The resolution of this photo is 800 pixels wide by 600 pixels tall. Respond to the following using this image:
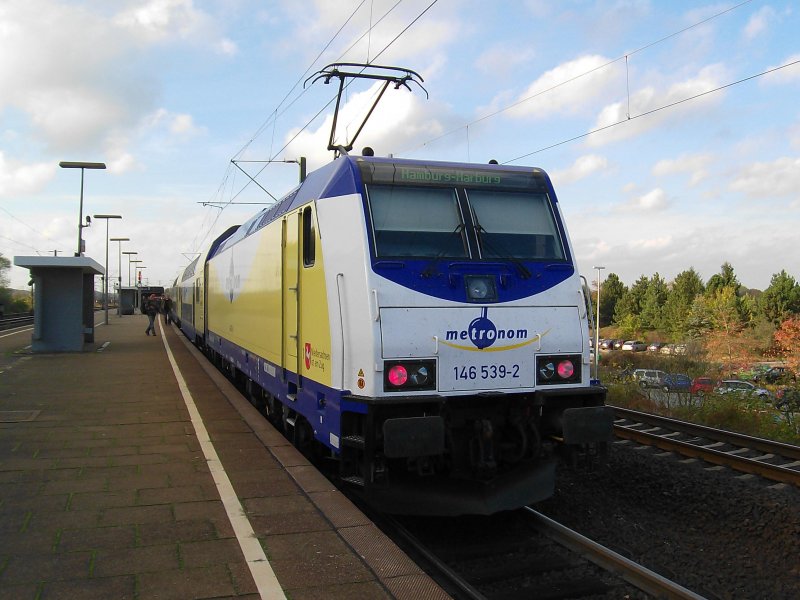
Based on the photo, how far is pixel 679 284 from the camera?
2756 inches

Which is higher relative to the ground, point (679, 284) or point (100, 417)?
point (679, 284)

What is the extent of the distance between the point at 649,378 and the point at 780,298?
1692 inches

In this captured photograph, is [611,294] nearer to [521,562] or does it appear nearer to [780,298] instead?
[780,298]

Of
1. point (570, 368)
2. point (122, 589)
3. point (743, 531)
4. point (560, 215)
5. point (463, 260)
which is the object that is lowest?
point (743, 531)

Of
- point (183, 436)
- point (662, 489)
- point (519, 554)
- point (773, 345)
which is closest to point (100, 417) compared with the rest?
point (183, 436)

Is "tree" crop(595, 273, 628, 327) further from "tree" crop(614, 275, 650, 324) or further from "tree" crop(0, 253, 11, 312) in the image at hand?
"tree" crop(0, 253, 11, 312)

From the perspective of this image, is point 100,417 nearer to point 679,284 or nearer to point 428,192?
point 428,192

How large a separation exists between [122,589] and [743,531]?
510 centimetres

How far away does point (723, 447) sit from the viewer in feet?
28.6

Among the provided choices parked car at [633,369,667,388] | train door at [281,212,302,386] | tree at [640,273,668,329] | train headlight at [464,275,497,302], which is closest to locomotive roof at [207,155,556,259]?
train door at [281,212,302,386]

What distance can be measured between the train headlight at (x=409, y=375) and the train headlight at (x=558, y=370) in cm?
102

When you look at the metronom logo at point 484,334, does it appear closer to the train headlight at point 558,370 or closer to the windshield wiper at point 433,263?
the train headlight at point 558,370

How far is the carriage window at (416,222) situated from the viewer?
5.56 meters

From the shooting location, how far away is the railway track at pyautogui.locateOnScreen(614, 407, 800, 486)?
741 centimetres
